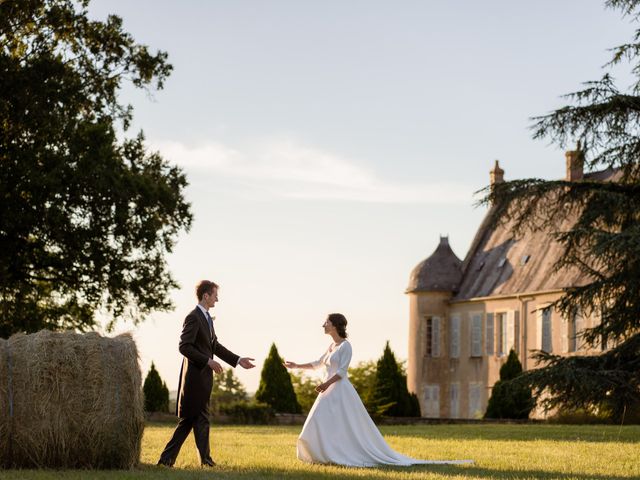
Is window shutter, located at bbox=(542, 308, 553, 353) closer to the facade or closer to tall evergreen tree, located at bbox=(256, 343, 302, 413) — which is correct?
the facade

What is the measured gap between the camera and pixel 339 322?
1316 centimetres

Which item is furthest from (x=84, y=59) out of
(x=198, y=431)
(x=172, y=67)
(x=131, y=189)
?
(x=198, y=431)

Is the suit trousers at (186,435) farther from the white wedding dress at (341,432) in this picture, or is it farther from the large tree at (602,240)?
the large tree at (602,240)

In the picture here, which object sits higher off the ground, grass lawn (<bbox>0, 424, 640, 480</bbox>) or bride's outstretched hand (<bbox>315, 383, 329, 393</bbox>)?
bride's outstretched hand (<bbox>315, 383, 329, 393</bbox>)

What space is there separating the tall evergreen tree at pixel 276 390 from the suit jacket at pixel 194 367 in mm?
22586

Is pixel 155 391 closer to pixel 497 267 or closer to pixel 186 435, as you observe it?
pixel 497 267

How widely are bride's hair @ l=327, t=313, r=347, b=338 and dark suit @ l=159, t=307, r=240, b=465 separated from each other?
1.72 meters

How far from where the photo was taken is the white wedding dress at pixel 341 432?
12609 millimetres

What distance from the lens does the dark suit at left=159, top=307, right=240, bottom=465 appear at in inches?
468

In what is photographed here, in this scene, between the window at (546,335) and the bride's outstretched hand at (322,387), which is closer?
the bride's outstretched hand at (322,387)

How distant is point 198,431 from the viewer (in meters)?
11.9

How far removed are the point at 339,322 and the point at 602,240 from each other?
9.50 metres

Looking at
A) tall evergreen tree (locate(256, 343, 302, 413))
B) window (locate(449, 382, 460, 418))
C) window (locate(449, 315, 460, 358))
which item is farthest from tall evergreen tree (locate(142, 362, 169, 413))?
window (locate(449, 315, 460, 358))

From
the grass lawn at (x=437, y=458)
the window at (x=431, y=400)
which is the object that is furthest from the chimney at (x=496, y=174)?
the grass lawn at (x=437, y=458)
